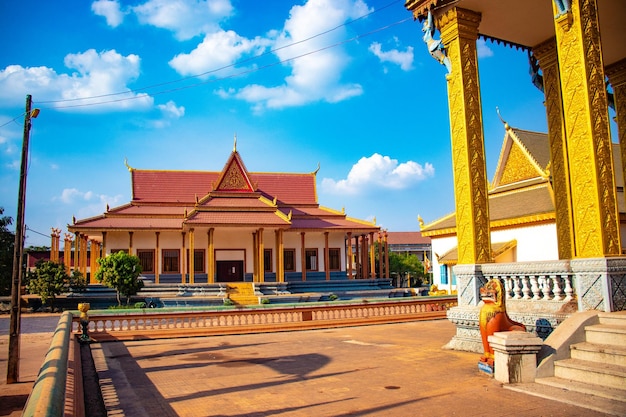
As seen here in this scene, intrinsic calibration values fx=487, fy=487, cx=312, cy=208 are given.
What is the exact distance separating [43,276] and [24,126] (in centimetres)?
1802

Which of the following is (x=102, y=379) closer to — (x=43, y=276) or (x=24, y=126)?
(x=24, y=126)

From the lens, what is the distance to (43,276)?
25031mm

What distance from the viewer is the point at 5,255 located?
2836 cm

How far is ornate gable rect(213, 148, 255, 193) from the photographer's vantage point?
3167 centimetres

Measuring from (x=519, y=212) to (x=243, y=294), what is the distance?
14.9 metres

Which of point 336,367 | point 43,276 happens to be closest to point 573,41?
point 336,367

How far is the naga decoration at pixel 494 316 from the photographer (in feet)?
20.7

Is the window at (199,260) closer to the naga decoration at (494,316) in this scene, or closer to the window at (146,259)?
the window at (146,259)

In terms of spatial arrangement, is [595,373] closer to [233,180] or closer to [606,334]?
[606,334]

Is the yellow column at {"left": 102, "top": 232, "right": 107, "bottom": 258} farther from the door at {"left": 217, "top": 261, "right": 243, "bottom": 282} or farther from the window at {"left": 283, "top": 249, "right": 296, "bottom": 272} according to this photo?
the window at {"left": 283, "top": 249, "right": 296, "bottom": 272}

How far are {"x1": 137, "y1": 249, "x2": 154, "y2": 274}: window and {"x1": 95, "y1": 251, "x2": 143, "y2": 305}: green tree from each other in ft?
21.4

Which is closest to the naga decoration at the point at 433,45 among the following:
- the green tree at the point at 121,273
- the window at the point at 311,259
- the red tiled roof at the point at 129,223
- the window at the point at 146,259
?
the green tree at the point at 121,273

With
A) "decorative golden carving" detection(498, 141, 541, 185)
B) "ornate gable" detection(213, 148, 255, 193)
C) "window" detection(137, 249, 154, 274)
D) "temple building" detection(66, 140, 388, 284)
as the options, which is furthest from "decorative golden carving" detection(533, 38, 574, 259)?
"window" detection(137, 249, 154, 274)

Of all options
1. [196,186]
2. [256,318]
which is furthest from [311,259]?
[256,318]
